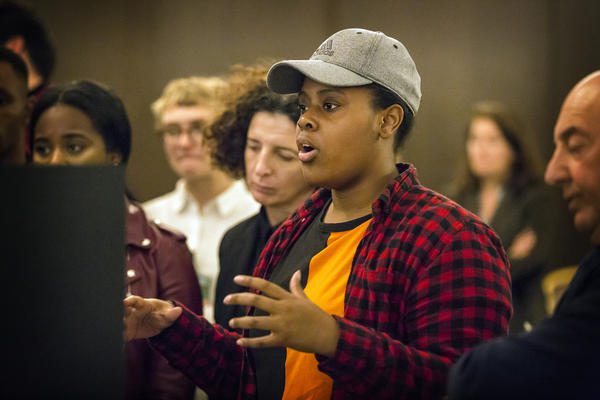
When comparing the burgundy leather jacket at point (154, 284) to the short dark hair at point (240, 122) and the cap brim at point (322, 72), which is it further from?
the cap brim at point (322, 72)

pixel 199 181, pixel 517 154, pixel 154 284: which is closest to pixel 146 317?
pixel 154 284

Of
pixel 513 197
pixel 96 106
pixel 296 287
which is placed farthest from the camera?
pixel 513 197

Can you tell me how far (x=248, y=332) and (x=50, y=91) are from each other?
3.05 ft

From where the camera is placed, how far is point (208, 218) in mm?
2523

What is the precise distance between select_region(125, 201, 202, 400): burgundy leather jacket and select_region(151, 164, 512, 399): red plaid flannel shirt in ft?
2.21

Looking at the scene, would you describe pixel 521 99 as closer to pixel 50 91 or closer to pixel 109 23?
pixel 109 23

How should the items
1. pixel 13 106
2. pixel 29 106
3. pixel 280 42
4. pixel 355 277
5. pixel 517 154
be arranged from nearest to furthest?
pixel 355 277 → pixel 13 106 → pixel 29 106 → pixel 517 154 → pixel 280 42

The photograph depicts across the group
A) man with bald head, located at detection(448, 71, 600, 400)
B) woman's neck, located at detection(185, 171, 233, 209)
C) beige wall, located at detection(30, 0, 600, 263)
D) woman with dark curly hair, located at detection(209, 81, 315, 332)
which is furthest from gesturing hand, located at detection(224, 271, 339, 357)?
beige wall, located at detection(30, 0, 600, 263)

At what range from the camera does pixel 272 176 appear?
1664mm

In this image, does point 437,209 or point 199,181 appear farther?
point 199,181

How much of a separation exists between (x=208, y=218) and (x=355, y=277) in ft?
5.00

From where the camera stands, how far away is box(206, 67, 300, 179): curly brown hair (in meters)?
1.71

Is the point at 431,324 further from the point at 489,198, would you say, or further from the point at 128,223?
the point at 489,198

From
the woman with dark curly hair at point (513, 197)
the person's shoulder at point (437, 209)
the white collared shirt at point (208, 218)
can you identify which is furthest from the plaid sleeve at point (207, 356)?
the woman with dark curly hair at point (513, 197)
